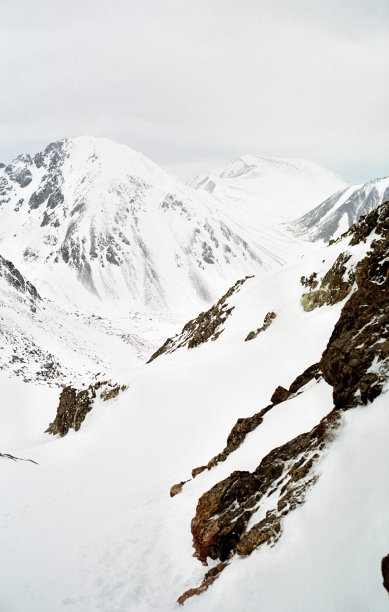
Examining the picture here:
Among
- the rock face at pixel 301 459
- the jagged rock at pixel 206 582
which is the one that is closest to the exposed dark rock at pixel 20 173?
the rock face at pixel 301 459

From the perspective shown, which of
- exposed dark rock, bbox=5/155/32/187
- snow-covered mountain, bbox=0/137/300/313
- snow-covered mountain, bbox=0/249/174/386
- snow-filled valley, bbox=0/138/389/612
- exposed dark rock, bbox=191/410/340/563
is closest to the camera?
snow-filled valley, bbox=0/138/389/612

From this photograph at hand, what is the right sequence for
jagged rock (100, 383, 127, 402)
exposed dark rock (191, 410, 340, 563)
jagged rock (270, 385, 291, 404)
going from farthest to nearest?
1. jagged rock (100, 383, 127, 402)
2. jagged rock (270, 385, 291, 404)
3. exposed dark rock (191, 410, 340, 563)

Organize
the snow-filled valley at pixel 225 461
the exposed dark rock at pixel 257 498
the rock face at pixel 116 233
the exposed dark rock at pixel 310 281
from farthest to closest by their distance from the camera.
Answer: the rock face at pixel 116 233, the exposed dark rock at pixel 310 281, the exposed dark rock at pixel 257 498, the snow-filled valley at pixel 225 461

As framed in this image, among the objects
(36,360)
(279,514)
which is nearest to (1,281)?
(36,360)

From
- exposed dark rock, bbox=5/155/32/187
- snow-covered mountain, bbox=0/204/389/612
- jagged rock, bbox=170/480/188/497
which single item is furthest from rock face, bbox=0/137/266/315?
jagged rock, bbox=170/480/188/497

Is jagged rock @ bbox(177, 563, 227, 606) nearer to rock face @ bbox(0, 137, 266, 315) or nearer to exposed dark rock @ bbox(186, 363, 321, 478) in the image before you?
exposed dark rock @ bbox(186, 363, 321, 478)

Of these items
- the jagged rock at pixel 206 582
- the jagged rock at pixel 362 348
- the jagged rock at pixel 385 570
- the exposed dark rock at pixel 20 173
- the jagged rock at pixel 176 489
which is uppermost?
the exposed dark rock at pixel 20 173

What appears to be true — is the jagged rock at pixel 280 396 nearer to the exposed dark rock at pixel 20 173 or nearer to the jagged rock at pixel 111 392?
the jagged rock at pixel 111 392
